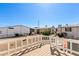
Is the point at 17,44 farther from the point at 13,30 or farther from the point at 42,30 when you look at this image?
the point at 42,30

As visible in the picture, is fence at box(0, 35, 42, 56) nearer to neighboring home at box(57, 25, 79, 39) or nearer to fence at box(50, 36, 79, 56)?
fence at box(50, 36, 79, 56)

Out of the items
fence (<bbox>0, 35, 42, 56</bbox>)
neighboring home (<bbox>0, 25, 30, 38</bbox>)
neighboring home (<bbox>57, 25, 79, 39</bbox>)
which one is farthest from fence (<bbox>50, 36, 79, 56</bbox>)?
neighboring home (<bbox>0, 25, 30, 38</bbox>)

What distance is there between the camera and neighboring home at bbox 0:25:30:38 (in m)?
3.51

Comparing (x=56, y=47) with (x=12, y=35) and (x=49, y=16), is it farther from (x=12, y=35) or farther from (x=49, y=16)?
(x=12, y=35)

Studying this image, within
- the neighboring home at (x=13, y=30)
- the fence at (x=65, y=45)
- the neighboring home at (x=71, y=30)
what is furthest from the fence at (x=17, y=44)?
the neighboring home at (x=71, y=30)

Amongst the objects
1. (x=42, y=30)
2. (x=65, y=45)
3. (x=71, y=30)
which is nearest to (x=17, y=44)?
(x=42, y=30)

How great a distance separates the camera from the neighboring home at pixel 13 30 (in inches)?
138

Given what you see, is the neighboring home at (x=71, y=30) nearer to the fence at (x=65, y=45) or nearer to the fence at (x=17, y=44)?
the fence at (x=65, y=45)

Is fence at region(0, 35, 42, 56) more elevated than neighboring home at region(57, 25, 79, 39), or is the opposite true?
neighboring home at region(57, 25, 79, 39)

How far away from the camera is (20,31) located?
363 centimetres

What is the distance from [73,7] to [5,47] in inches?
68.9

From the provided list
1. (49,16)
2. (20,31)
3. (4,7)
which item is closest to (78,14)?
(49,16)

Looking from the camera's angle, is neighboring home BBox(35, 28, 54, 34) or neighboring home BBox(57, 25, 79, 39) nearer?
neighboring home BBox(57, 25, 79, 39)

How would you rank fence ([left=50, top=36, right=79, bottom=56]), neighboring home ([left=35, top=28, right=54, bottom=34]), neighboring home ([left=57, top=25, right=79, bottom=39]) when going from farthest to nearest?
neighboring home ([left=35, top=28, right=54, bottom=34])
neighboring home ([left=57, top=25, right=79, bottom=39])
fence ([left=50, top=36, right=79, bottom=56])
